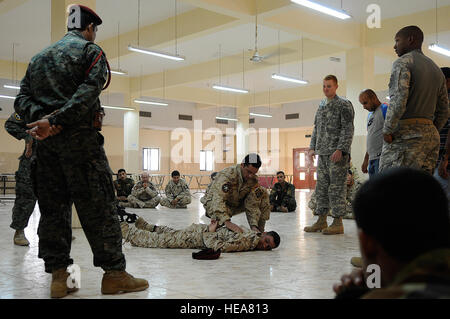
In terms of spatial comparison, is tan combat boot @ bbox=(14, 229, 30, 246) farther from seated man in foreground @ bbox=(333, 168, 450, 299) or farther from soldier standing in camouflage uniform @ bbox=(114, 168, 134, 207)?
soldier standing in camouflage uniform @ bbox=(114, 168, 134, 207)

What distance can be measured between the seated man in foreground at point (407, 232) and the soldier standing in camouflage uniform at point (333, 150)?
4.26 meters

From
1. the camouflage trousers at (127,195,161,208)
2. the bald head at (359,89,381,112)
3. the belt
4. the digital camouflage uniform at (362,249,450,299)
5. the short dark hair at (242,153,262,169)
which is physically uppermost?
the bald head at (359,89,381,112)

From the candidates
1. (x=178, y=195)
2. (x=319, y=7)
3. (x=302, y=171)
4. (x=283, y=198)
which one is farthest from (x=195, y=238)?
(x=302, y=171)

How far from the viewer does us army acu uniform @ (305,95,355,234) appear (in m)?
4.96

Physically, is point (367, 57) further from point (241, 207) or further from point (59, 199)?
point (59, 199)

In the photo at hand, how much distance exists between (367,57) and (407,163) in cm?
856

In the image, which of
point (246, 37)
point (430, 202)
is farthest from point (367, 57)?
point (430, 202)

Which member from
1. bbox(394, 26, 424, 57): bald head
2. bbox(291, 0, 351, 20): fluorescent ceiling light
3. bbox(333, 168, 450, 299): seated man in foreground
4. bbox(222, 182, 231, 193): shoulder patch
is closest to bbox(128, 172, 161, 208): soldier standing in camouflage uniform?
bbox(291, 0, 351, 20): fluorescent ceiling light

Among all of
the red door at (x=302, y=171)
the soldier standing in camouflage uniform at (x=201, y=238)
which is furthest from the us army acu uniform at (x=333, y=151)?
the red door at (x=302, y=171)

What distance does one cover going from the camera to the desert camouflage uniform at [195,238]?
3838mm

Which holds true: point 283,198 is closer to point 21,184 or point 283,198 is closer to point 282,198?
point 282,198

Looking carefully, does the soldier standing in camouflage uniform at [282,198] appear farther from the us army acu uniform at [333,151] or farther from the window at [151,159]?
the window at [151,159]

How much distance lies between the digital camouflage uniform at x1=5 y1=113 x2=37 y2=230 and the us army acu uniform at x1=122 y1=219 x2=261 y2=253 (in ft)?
2.99

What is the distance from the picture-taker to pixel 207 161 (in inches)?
945
